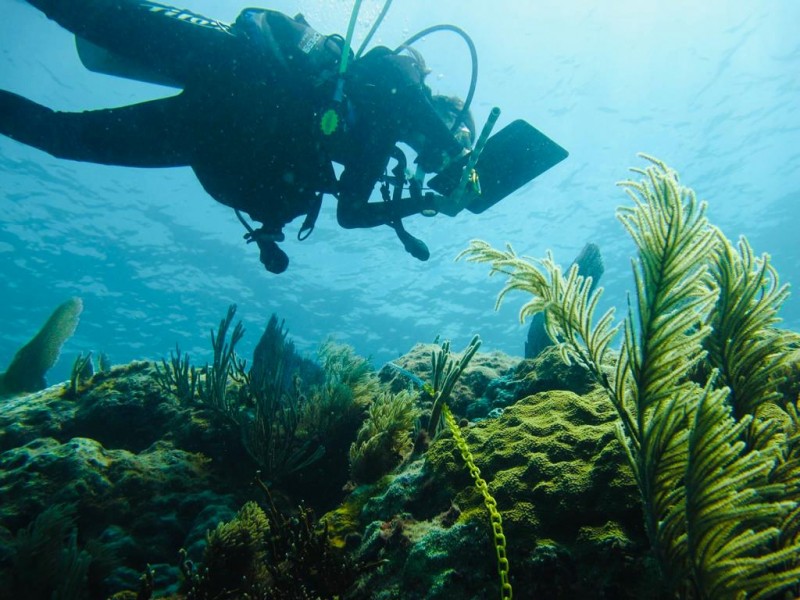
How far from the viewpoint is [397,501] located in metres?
2.74

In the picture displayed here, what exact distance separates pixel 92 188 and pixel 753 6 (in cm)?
3546

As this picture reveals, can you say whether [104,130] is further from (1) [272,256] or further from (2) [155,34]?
(1) [272,256]

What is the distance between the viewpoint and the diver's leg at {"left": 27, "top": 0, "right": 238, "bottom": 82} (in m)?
3.96

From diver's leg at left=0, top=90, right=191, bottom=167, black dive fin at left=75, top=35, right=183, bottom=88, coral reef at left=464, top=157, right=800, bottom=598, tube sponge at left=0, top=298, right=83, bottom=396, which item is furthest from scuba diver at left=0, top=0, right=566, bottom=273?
tube sponge at left=0, top=298, right=83, bottom=396

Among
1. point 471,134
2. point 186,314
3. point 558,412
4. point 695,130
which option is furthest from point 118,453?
point 186,314

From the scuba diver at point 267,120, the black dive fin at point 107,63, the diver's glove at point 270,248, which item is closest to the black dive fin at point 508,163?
the scuba diver at point 267,120

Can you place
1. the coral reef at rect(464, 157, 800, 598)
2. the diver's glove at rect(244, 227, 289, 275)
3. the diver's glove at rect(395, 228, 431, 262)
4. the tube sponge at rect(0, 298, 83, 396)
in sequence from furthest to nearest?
the tube sponge at rect(0, 298, 83, 396)
the diver's glove at rect(244, 227, 289, 275)
the diver's glove at rect(395, 228, 431, 262)
the coral reef at rect(464, 157, 800, 598)

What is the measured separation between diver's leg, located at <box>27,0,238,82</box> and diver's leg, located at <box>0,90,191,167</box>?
42 centimetres

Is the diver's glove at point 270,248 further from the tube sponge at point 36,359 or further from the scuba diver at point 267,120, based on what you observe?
the tube sponge at point 36,359

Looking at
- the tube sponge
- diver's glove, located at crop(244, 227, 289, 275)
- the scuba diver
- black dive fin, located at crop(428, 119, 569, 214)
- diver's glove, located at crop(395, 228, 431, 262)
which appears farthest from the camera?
the tube sponge

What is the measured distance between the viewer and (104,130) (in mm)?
4289

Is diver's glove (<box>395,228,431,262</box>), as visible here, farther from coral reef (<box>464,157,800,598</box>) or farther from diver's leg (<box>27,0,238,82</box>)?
diver's leg (<box>27,0,238,82</box>)

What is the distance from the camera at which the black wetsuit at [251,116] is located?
416 cm

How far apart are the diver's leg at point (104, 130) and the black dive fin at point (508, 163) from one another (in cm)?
302
